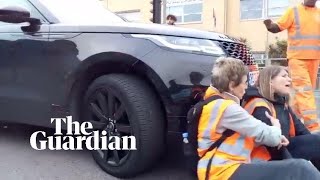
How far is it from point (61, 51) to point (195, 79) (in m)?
1.12

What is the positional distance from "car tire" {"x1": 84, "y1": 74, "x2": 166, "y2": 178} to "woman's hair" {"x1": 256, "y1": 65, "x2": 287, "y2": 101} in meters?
0.72

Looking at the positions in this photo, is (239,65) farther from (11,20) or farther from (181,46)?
(11,20)

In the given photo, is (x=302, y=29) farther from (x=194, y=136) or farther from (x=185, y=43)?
(x=194, y=136)

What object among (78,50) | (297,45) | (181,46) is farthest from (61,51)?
(297,45)

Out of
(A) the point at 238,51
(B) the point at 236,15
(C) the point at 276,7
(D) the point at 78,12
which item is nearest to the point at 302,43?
(A) the point at 238,51

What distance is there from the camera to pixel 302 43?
495 centimetres

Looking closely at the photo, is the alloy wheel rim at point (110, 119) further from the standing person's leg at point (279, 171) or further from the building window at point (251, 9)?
the building window at point (251, 9)

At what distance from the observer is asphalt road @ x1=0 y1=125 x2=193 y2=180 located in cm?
323

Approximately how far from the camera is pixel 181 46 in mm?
3139

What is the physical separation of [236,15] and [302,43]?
2021 centimetres

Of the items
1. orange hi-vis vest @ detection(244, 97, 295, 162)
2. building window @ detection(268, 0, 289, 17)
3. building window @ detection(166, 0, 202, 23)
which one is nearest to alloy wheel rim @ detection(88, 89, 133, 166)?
orange hi-vis vest @ detection(244, 97, 295, 162)

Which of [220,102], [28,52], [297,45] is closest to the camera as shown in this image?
[220,102]

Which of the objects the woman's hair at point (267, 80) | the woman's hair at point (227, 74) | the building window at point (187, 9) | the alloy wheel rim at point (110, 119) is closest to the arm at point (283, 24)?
the woman's hair at point (267, 80)

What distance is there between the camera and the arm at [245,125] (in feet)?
7.65
